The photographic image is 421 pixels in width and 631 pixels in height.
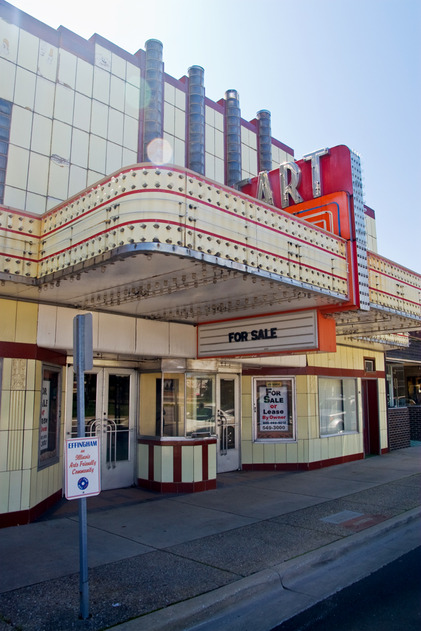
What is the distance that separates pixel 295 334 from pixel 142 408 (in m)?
3.82

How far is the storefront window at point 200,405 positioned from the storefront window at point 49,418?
2.72m

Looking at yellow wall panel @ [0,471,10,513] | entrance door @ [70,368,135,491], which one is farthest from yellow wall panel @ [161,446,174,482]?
yellow wall panel @ [0,471,10,513]

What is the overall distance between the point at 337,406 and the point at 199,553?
8.88 meters

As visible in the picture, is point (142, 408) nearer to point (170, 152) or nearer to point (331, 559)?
point (331, 559)

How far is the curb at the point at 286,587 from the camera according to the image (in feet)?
14.2

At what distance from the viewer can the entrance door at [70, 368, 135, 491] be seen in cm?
973

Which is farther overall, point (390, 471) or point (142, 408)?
point (390, 471)

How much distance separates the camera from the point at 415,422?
764 inches

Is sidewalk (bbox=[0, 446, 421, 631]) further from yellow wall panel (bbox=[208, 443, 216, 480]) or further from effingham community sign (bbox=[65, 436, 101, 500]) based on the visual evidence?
effingham community sign (bbox=[65, 436, 101, 500])

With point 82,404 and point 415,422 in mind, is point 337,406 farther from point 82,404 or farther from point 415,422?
point 82,404

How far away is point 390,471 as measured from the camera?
12336mm

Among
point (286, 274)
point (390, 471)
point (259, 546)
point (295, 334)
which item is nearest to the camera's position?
point (259, 546)

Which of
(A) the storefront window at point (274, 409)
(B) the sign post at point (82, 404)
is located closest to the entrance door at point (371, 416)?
(A) the storefront window at point (274, 409)

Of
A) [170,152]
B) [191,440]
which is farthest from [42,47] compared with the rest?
[191,440]
